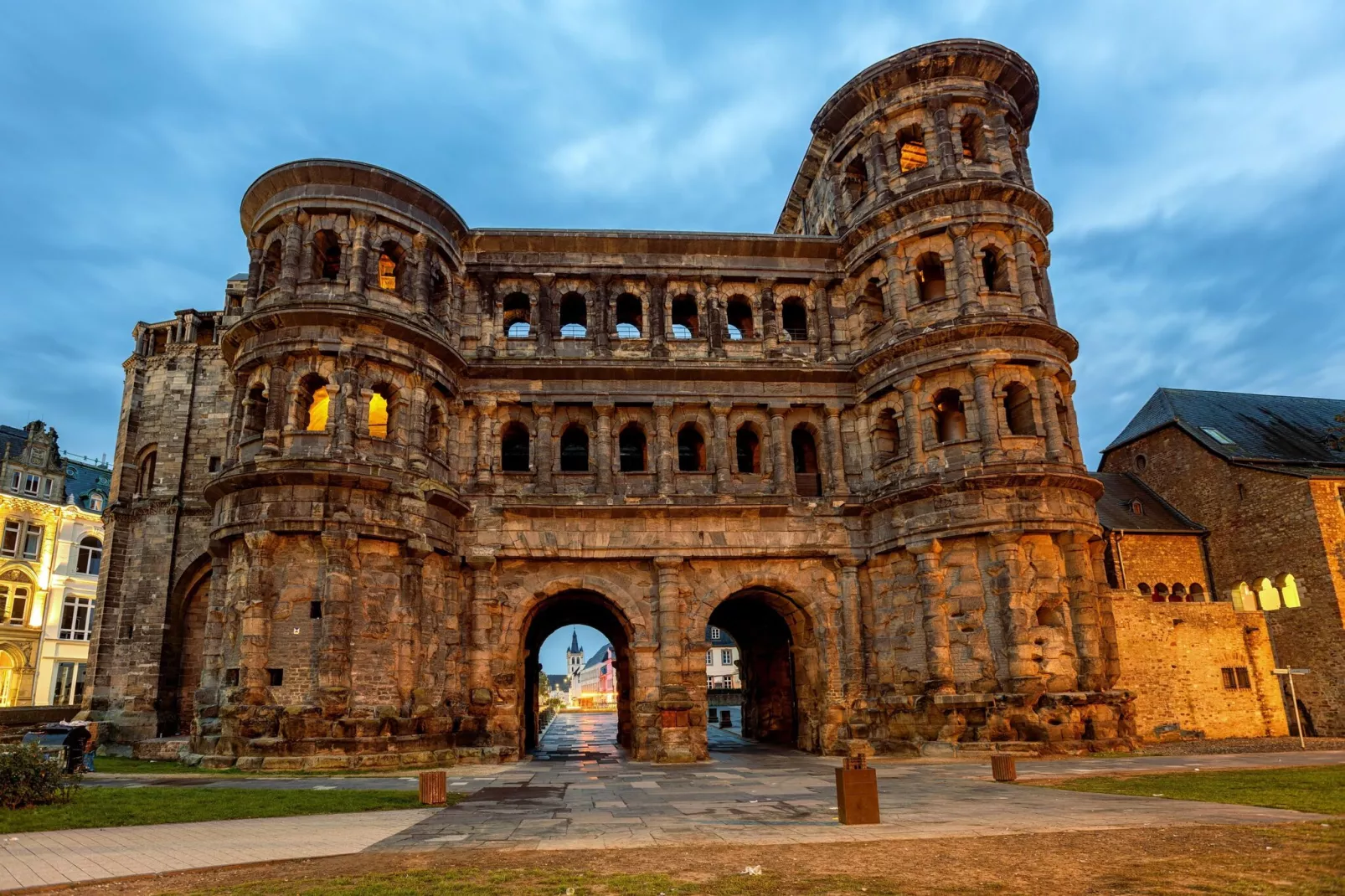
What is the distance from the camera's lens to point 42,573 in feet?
148

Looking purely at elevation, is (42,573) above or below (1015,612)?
above

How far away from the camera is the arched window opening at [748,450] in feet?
89.6

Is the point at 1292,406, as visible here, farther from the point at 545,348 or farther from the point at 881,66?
the point at 545,348

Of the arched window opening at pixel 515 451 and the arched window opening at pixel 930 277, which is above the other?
the arched window opening at pixel 930 277

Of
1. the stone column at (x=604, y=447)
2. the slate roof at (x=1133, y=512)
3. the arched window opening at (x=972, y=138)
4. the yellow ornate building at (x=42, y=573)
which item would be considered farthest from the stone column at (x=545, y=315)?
the yellow ornate building at (x=42, y=573)

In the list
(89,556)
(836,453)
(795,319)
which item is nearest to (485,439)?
(836,453)

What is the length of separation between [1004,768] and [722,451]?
41.0 feet

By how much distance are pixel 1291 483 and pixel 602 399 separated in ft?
86.1

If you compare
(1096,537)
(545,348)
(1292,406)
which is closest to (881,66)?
(545,348)

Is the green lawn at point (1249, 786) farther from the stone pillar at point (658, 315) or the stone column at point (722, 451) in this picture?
the stone pillar at point (658, 315)

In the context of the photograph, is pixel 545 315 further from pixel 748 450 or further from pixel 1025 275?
pixel 1025 275

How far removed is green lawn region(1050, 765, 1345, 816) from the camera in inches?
475

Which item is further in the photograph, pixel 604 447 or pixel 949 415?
pixel 604 447

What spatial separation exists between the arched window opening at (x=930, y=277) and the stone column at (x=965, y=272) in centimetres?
80
